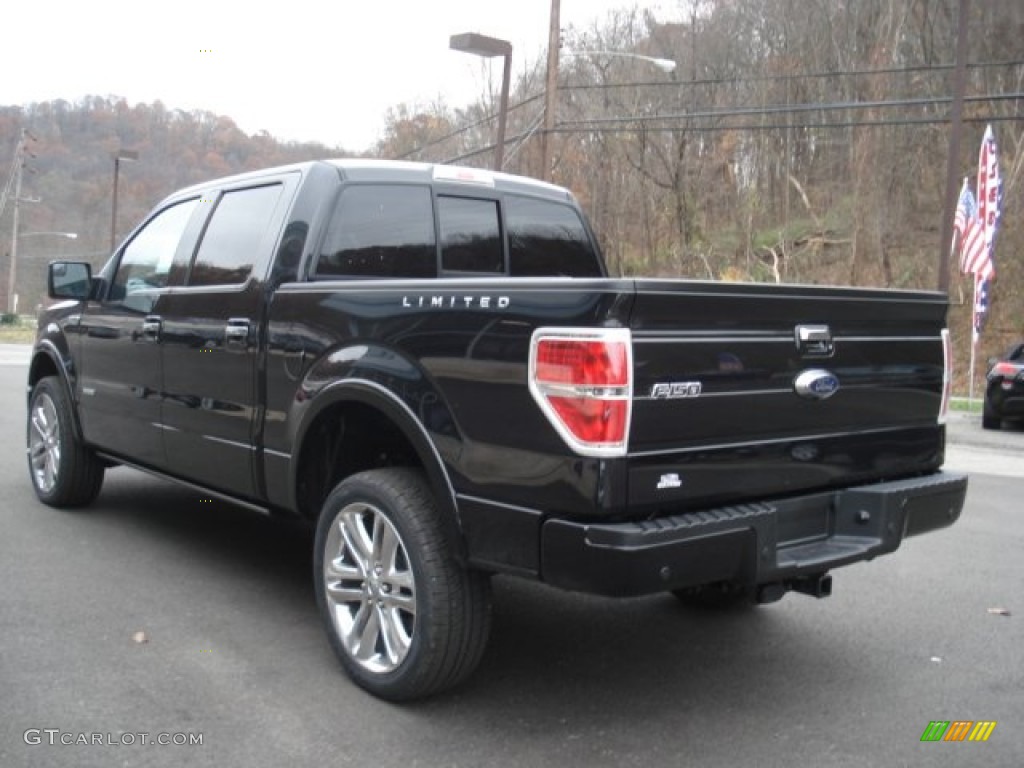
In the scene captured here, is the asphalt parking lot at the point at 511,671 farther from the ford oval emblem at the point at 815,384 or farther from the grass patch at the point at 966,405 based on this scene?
the grass patch at the point at 966,405

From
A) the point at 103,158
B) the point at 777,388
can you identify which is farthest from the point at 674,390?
the point at 103,158

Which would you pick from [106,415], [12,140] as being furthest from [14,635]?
[12,140]

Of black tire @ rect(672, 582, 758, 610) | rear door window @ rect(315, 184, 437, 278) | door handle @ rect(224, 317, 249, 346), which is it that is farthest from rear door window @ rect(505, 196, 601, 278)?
black tire @ rect(672, 582, 758, 610)

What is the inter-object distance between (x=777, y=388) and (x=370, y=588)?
5.46 feet

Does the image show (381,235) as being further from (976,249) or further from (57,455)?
(976,249)

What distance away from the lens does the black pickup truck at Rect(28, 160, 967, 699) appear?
3.09 m

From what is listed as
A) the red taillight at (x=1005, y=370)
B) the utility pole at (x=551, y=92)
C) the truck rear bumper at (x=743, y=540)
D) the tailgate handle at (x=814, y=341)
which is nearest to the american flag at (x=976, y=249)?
the red taillight at (x=1005, y=370)

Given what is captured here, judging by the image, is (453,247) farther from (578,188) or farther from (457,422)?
(578,188)

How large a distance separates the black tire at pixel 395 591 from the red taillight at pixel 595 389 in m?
0.75

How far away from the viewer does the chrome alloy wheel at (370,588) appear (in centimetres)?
366

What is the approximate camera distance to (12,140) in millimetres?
48938

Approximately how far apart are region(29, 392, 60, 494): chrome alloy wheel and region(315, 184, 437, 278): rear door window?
289 cm

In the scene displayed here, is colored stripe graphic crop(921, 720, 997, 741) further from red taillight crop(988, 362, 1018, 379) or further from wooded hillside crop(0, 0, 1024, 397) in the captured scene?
wooded hillside crop(0, 0, 1024, 397)

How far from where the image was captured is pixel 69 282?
239 inches
